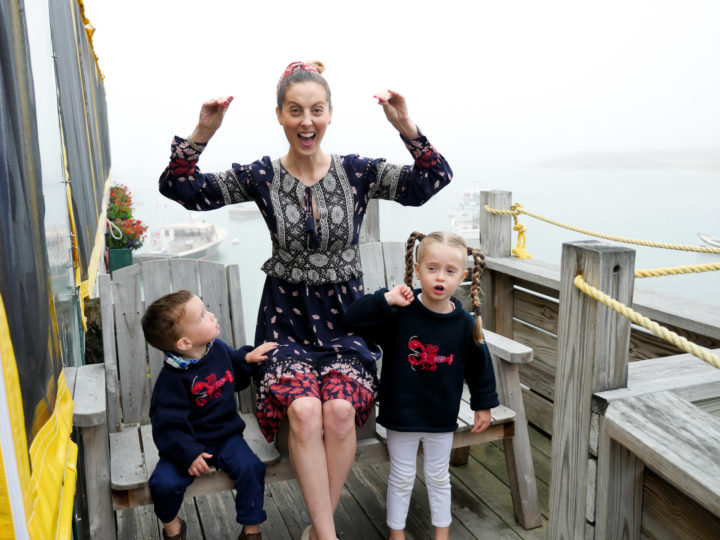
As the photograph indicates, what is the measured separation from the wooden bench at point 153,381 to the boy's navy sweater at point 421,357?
197 millimetres

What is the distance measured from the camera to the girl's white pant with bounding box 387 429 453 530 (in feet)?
6.58

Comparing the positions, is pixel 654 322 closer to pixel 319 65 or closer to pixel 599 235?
pixel 319 65

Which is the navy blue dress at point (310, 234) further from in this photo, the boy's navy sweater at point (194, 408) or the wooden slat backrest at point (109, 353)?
the wooden slat backrest at point (109, 353)

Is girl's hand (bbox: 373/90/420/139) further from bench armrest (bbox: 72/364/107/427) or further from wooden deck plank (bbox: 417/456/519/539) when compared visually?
wooden deck plank (bbox: 417/456/519/539)

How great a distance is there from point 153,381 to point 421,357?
3.37 feet

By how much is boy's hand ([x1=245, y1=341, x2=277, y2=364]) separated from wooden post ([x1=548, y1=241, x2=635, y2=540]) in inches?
38.1

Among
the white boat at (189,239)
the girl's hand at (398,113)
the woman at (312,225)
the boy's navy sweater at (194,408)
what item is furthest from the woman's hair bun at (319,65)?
the white boat at (189,239)

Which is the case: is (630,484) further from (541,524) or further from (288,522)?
(288,522)

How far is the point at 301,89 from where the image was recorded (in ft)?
6.36

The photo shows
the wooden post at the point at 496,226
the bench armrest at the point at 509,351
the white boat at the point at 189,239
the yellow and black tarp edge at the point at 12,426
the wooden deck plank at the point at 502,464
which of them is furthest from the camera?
the white boat at the point at 189,239

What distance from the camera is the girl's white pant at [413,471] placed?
201 cm

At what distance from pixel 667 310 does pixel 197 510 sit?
2.03 metres

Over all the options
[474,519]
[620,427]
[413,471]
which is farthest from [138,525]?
[620,427]

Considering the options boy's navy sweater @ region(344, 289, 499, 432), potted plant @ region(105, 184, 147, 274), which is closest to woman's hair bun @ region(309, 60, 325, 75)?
boy's navy sweater @ region(344, 289, 499, 432)
